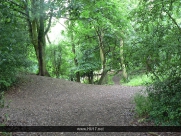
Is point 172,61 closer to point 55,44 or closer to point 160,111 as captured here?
point 160,111

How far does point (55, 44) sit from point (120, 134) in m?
13.3

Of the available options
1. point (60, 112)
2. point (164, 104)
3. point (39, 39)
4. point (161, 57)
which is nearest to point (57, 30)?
point (39, 39)

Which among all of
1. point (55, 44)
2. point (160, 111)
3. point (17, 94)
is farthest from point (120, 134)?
point (55, 44)

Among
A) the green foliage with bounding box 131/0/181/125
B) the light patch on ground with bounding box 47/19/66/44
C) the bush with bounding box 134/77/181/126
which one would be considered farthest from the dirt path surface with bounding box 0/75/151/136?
the light patch on ground with bounding box 47/19/66/44

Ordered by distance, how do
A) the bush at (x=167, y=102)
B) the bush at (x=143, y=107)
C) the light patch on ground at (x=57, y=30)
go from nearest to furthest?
1. the bush at (x=167, y=102)
2. the bush at (x=143, y=107)
3. the light patch on ground at (x=57, y=30)

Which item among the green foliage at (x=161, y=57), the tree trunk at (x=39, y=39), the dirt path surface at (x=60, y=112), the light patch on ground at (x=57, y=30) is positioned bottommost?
the dirt path surface at (x=60, y=112)

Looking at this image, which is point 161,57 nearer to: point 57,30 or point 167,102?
point 167,102

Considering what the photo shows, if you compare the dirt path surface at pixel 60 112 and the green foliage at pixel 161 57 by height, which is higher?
the green foliage at pixel 161 57

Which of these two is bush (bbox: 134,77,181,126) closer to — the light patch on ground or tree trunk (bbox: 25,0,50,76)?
tree trunk (bbox: 25,0,50,76)

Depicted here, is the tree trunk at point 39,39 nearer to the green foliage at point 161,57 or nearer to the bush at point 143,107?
the green foliage at point 161,57

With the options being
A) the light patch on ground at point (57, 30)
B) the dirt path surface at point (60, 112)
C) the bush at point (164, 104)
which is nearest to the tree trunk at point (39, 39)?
the light patch on ground at point (57, 30)

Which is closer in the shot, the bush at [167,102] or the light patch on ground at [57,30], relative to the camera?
the bush at [167,102]

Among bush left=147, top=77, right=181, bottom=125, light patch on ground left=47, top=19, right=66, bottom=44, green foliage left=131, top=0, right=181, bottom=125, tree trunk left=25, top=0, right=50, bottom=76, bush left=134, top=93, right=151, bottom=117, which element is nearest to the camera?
bush left=147, top=77, right=181, bottom=125

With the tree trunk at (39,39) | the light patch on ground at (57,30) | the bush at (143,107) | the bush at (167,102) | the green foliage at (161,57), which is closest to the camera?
the bush at (167,102)
